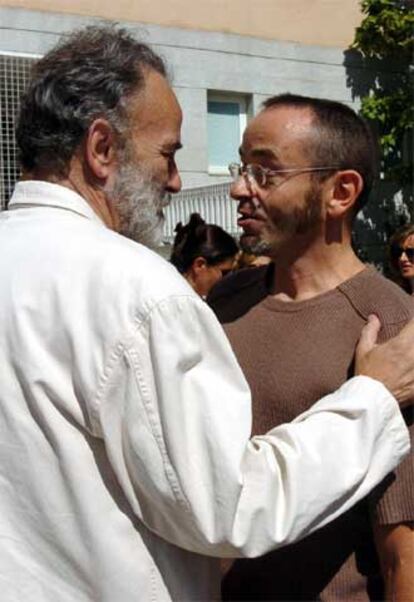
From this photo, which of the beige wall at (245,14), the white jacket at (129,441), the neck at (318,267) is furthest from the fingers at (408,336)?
the beige wall at (245,14)

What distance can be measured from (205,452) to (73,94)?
2.07 ft

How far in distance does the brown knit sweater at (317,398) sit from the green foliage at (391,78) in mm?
12568

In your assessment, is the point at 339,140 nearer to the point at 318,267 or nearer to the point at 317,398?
the point at 318,267

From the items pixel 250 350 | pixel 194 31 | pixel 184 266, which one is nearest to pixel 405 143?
pixel 194 31

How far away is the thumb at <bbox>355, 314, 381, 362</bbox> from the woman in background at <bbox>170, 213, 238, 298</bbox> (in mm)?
2936

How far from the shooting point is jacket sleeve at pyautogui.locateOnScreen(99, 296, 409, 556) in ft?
5.06

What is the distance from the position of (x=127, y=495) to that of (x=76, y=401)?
0.52 ft

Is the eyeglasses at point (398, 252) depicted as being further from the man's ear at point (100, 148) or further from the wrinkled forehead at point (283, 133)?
the man's ear at point (100, 148)

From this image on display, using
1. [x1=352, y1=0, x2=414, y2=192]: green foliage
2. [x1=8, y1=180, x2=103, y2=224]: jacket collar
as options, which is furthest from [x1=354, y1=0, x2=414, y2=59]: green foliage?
[x1=8, y1=180, x2=103, y2=224]: jacket collar

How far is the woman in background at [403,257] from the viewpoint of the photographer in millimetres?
4914

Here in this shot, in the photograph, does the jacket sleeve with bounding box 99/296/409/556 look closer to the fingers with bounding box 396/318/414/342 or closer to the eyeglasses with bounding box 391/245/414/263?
the fingers with bounding box 396/318/414/342

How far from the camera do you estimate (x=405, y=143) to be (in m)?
15.7

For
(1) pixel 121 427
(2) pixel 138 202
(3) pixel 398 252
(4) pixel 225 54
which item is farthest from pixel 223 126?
(1) pixel 121 427

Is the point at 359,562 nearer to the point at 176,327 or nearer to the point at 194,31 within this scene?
the point at 176,327
